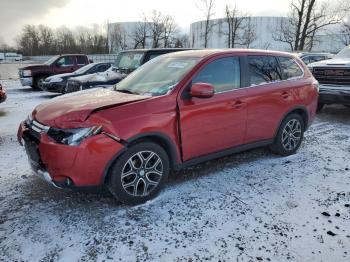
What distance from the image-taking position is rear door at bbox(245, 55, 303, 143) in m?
4.66

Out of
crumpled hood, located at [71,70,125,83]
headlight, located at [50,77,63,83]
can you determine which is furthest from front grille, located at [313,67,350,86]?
headlight, located at [50,77,63,83]

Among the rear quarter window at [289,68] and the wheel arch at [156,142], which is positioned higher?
the rear quarter window at [289,68]

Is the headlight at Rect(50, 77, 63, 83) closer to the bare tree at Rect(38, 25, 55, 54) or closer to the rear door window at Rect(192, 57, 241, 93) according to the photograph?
the rear door window at Rect(192, 57, 241, 93)

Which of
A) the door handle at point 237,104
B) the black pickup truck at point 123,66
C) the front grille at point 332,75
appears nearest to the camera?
the door handle at point 237,104

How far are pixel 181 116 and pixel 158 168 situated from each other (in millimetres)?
666

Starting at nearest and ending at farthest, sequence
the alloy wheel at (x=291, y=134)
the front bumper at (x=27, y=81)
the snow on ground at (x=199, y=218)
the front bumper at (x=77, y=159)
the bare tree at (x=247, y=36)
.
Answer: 1. the snow on ground at (x=199, y=218)
2. the front bumper at (x=77, y=159)
3. the alloy wheel at (x=291, y=134)
4. the front bumper at (x=27, y=81)
5. the bare tree at (x=247, y=36)

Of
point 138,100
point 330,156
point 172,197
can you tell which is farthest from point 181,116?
point 330,156

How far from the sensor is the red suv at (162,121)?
3338mm

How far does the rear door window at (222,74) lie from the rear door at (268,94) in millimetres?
257

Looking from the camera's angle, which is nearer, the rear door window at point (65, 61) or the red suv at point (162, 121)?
the red suv at point (162, 121)

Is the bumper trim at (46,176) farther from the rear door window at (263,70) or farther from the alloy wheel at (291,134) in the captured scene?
the alloy wheel at (291,134)

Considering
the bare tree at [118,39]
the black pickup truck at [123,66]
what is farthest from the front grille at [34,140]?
the bare tree at [118,39]

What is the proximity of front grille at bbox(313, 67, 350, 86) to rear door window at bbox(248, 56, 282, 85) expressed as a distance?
3605mm

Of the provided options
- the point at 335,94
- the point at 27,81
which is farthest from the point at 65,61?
the point at 335,94
